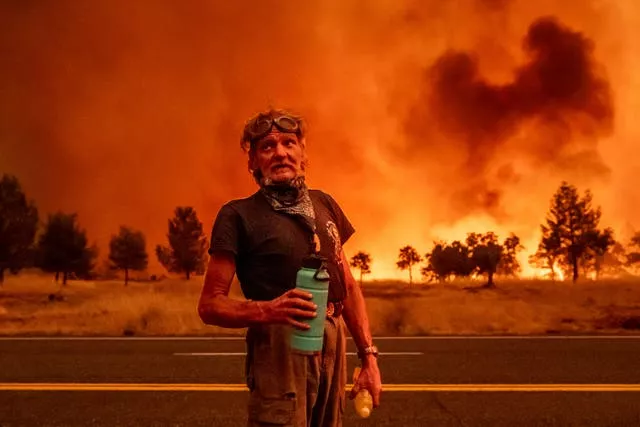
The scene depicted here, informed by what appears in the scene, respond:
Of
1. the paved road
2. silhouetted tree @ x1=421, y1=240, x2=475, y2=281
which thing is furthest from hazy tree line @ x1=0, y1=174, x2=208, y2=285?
the paved road

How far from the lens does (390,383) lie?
859 cm

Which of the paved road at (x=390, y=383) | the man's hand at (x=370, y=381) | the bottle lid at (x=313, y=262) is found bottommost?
the paved road at (x=390, y=383)

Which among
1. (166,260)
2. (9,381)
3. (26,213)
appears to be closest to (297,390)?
(9,381)

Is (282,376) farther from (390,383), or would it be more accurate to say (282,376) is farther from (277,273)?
(390,383)

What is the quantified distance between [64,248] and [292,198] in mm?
65413

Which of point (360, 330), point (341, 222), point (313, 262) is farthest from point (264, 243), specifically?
point (360, 330)

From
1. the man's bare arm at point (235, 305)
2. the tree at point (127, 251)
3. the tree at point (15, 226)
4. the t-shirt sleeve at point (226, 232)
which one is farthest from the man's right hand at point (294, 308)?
the tree at point (127, 251)

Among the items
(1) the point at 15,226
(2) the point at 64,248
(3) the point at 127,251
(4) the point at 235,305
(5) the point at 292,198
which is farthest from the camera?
(3) the point at 127,251

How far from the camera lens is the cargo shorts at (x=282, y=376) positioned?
8.31 feet

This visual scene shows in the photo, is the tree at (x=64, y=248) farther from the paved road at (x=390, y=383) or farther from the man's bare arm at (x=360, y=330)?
the man's bare arm at (x=360, y=330)

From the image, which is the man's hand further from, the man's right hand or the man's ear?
the man's ear

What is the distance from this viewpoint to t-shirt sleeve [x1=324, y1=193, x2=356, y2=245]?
2.83 metres

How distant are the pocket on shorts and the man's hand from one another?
0.45 m

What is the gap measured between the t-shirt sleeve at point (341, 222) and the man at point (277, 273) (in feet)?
0.22
